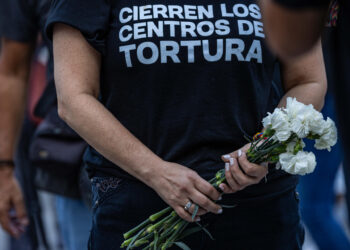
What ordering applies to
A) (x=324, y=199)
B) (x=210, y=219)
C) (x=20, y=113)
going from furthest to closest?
(x=324, y=199) → (x=20, y=113) → (x=210, y=219)

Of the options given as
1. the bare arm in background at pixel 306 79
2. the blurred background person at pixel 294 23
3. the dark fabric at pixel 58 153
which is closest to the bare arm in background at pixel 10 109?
the dark fabric at pixel 58 153

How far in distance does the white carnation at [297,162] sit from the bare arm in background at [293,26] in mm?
586

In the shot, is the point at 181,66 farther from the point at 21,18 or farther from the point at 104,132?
the point at 21,18

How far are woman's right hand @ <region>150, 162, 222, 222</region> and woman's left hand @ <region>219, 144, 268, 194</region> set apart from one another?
0.17 ft

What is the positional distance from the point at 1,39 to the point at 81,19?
3.22 ft

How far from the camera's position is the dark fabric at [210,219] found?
78.7 inches

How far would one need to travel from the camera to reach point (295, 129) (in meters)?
1.78

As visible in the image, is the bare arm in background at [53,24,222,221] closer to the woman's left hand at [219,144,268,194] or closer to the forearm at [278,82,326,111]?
the woman's left hand at [219,144,268,194]

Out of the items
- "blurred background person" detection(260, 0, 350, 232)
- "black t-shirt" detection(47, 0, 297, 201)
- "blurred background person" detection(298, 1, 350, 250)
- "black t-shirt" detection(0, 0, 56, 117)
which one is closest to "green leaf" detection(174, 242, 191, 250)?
"black t-shirt" detection(47, 0, 297, 201)

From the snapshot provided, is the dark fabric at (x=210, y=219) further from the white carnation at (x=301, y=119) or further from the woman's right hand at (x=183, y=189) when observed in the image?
the white carnation at (x=301, y=119)

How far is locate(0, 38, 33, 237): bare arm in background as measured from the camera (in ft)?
9.14

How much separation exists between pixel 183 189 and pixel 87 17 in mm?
596

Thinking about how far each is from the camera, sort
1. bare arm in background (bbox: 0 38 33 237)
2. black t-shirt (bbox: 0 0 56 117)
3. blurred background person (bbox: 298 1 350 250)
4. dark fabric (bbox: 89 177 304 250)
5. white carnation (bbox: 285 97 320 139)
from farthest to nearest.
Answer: blurred background person (bbox: 298 1 350 250) → bare arm in background (bbox: 0 38 33 237) → black t-shirt (bbox: 0 0 56 117) → dark fabric (bbox: 89 177 304 250) → white carnation (bbox: 285 97 320 139)

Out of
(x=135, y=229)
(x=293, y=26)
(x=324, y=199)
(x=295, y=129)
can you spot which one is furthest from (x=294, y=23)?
(x=324, y=199)
